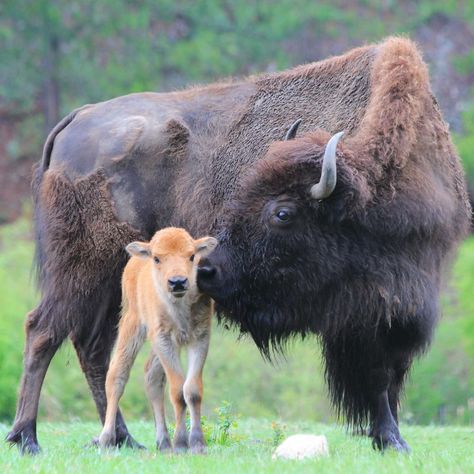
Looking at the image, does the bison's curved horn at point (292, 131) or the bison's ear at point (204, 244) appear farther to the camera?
the bison's curved horn at point (292, 131)

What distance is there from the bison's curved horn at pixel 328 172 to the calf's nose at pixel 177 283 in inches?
44.2

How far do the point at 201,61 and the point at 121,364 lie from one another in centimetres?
1576

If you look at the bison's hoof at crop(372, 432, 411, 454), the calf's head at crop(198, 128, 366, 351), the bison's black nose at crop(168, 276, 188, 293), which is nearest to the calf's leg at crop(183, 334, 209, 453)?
the calf's head at crop(198, 128, 366, 351)

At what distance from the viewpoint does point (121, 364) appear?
811 cm

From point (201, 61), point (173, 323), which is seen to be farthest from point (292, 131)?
point (201, 61)

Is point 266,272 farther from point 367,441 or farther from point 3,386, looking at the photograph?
point 3,386

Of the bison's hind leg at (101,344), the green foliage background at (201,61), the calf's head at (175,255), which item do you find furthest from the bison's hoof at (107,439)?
the green foliage background at (201,61)

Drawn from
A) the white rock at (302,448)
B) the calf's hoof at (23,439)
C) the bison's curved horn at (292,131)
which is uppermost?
the bison's curved horn at (292,131)

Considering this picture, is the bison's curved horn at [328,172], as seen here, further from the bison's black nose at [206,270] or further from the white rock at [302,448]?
the white rock at [302,448]

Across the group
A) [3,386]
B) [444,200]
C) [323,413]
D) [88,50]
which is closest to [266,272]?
[444,200]

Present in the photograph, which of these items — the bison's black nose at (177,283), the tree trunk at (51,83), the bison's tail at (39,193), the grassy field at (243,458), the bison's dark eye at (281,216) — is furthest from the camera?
the tree trunk at (51,83)

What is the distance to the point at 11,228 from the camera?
2459cm

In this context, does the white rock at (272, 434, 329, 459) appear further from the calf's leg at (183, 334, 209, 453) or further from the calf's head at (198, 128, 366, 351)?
the calf's head at (198, 128, 366, 351)

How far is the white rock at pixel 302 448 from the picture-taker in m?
7.21
